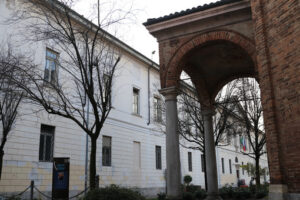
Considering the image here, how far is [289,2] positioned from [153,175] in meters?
19.8

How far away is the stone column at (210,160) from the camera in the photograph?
11648mm

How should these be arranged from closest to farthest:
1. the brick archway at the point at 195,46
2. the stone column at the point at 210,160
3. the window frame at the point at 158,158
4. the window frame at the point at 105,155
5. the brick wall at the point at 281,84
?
the brick wall at the point at 281,84
the brick archway at the point at 195,46
the stone column at the point at 210,160
the window frame at the point at 105,155
the window frame at the point at 158,158

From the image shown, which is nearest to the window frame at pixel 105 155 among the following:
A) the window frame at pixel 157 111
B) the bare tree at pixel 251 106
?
the window frame at pixel 157 111

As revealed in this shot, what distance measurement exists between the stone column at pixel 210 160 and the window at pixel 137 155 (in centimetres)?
1118

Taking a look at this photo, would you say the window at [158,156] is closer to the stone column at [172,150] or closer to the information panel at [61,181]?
the information panel at [61,181]

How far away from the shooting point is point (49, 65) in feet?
53.1

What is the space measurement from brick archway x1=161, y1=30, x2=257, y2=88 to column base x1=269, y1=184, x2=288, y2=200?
3.69m

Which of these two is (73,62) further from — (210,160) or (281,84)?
(281,84)

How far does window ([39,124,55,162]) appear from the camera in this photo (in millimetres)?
15102

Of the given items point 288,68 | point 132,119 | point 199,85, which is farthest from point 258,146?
point 288,68

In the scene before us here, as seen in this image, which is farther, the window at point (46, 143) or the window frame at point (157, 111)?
the window frame at point (157, 111)

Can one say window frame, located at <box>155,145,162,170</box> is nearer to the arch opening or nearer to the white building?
the white building

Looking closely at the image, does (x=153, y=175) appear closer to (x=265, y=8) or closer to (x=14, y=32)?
(x=14, y=32)

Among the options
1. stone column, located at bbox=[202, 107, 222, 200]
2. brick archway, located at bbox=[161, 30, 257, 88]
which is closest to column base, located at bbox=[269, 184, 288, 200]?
brick archway, located at bbox=[161, 30, 257, 88]
